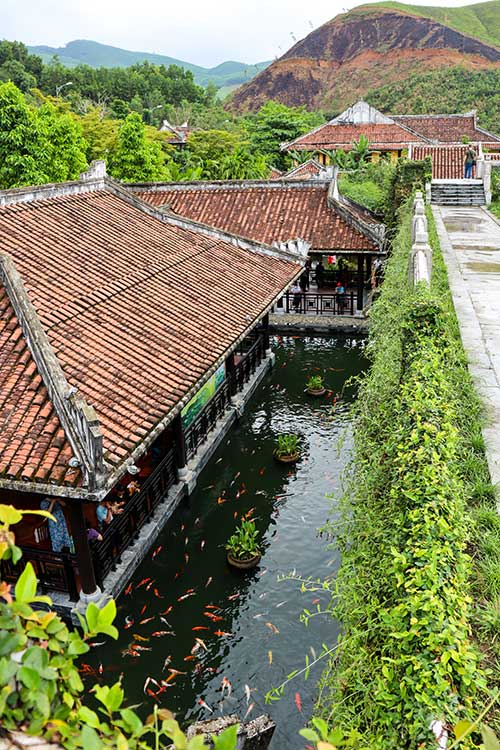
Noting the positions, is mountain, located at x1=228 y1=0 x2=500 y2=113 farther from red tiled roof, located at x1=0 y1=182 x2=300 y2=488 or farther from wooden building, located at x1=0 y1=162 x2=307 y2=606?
wooden building, located at x1=0 y1=162 x2=307 y2=606

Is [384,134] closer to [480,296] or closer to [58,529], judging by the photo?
[480,296]

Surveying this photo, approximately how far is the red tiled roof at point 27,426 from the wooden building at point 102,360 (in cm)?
2

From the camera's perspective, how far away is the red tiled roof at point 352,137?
48500 millimetres

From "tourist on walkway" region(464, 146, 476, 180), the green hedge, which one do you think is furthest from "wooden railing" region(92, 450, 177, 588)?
"tourist on walkway" region(464, 146, 476, 180)

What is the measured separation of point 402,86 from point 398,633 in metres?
94.2

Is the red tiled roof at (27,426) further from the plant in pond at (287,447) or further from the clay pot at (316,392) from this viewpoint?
the clay pot at (316,392)

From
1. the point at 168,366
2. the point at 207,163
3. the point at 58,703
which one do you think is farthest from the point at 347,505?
the point at 207,163

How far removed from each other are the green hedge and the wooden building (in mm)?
3174

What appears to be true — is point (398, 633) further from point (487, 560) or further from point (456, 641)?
point (487, 560)

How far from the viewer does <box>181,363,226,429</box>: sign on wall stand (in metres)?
12.2

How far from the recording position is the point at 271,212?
77.9ft

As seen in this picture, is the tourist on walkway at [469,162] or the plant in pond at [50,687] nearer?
the plant in pond at [50,687]

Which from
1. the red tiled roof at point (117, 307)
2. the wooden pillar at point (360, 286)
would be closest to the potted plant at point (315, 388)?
the red tiled roof at point (117, 307)

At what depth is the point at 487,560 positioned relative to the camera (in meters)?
5.37
